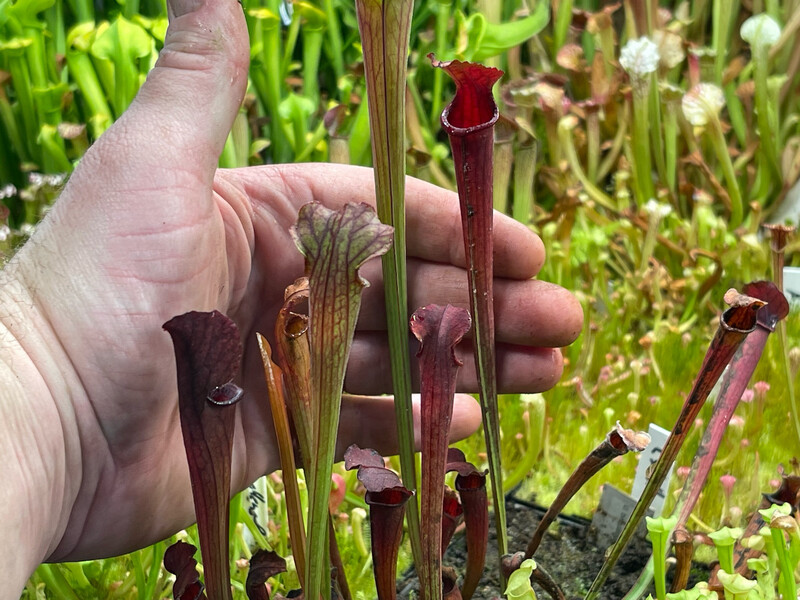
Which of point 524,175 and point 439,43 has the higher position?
Result: point 439,43

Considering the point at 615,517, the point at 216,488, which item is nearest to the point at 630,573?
the point at 615,517

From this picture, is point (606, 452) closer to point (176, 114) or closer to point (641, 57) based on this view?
point (176, 114)

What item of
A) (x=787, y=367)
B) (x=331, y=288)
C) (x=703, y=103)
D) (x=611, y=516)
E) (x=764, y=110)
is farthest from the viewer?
(x=764, y=110)

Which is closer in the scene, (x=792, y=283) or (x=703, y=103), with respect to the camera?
(x=792, y=283)

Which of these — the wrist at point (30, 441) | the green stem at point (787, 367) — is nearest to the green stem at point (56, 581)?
the wrist at point (30, 441)

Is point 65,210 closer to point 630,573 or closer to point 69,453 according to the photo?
point 69,453

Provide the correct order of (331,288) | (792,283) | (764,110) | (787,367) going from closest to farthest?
(331,288) < (787,367) < (792,283) < (764,110)

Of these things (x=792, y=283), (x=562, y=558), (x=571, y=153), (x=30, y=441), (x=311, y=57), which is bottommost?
(x=562, y=558)

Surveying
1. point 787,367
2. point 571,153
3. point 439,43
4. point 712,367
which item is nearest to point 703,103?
point 571,153
